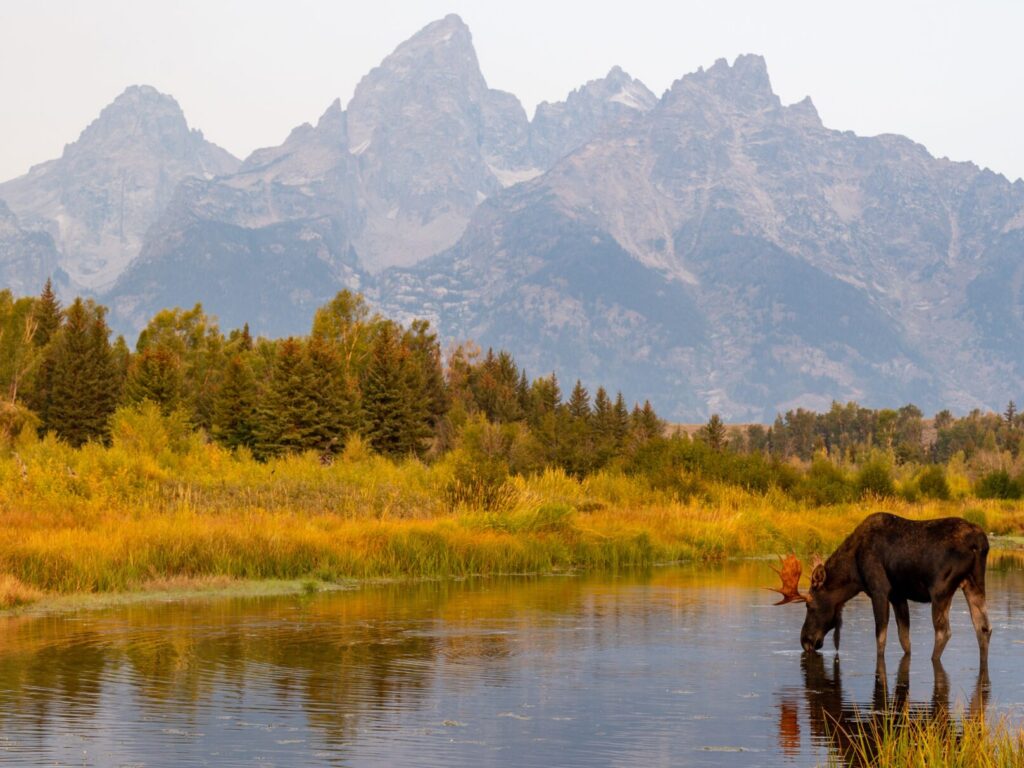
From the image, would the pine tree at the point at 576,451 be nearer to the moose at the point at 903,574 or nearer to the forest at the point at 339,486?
the forest at the point at 339,486

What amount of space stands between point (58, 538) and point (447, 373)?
120204 millimetres

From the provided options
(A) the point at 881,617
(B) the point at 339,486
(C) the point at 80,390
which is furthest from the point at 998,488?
(A) the point at 881,617

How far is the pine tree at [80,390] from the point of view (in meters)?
93.9

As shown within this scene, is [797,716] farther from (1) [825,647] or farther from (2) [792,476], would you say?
(2) [792,476]

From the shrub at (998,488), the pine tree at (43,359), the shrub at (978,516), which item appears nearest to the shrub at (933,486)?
the shrub at (998,488)

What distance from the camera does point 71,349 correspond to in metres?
95.5

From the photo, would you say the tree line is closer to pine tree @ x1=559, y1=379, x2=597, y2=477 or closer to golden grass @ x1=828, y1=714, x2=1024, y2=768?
pine tree @ x1=559, y1=379, x2=597, y2=477

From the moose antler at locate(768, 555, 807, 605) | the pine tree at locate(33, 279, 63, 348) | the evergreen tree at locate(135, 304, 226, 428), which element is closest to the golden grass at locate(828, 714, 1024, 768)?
the moose antler at locate(768, 555, 807, 605)

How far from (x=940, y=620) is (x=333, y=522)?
828 inches

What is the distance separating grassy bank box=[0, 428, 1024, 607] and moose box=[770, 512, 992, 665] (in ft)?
49.1

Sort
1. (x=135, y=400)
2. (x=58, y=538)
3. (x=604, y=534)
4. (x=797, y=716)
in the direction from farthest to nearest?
(x=135, y=400) → (x=604, y=534) → (x=58, y=538) → (x=797, y=716)

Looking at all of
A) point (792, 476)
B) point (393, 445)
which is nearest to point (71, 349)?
point (393, 445)

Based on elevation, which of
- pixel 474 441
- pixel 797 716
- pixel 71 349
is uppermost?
pixel 71 349

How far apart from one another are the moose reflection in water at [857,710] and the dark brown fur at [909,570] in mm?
735
